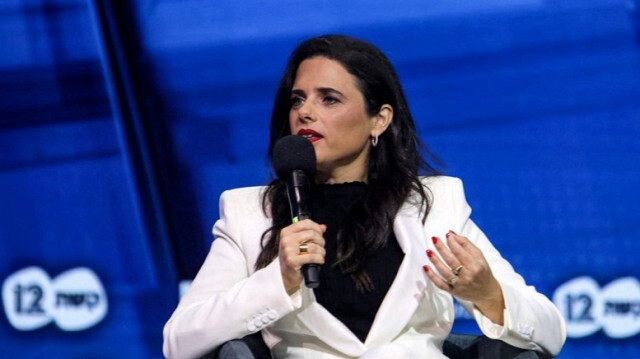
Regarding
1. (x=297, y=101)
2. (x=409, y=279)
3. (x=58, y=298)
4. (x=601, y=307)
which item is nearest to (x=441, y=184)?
(x=409, y=279)

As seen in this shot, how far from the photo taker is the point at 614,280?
327 cm

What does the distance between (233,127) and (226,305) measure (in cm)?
125

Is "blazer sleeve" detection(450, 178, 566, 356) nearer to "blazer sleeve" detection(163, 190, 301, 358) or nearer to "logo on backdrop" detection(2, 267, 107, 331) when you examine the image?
"blazer sleeve" detection(163, 190, 301, 358)

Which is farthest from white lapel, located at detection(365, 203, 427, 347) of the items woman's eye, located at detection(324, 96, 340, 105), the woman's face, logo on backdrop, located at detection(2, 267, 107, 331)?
logo on backdrop, located at detection(2, 267, 107, 331)

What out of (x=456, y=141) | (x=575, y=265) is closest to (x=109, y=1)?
(x=456, y=141)

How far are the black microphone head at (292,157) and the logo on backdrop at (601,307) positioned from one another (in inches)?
55.3

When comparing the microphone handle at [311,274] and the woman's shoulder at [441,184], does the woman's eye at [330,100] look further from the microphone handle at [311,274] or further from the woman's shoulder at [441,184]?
the microphone handle at [311,274]

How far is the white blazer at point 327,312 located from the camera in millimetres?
2217

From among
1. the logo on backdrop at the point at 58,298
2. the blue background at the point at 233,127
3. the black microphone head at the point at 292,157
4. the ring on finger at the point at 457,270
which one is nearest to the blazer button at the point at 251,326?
the black microphone head at the point at 292,157

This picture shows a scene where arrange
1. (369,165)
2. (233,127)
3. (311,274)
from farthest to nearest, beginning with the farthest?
1. (233,127)
2. (369,165)
3. (311,274)

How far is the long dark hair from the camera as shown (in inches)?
97.1

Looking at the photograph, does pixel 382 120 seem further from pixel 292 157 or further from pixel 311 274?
pixel 311 274

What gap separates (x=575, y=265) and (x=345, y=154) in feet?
3.66

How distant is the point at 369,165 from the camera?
2.68 metres
